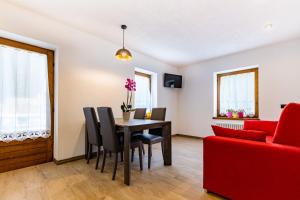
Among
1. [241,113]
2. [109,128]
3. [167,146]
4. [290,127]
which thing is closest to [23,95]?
[109,128]

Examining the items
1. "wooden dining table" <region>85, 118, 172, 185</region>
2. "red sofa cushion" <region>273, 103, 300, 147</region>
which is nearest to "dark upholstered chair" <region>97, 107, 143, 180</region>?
"wooden dining table" <region>85, 118, 172, 185</region>

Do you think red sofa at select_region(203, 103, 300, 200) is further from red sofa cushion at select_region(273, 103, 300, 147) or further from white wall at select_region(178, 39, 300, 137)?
white wall at select_region(178, 39, 300, 137)

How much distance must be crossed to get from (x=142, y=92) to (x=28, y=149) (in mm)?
2932

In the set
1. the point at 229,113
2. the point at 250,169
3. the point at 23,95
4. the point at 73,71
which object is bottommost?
the point at 250,169

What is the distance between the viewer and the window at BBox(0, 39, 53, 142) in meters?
2.42

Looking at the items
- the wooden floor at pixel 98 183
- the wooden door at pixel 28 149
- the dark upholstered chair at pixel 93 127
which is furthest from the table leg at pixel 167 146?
the wooden door at pixel 28 149

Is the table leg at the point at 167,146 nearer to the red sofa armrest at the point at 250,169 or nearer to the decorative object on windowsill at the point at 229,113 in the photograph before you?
the red sofa armrest at the point at 250,169

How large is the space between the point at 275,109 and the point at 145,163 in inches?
124

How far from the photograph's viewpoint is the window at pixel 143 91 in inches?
180

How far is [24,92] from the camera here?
102 inches

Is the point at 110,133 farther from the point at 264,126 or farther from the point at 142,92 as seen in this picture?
the point at 264,126

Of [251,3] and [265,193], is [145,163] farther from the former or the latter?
[251,3]

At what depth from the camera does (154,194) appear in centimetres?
185

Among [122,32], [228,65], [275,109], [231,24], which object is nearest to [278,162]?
[231,24]
